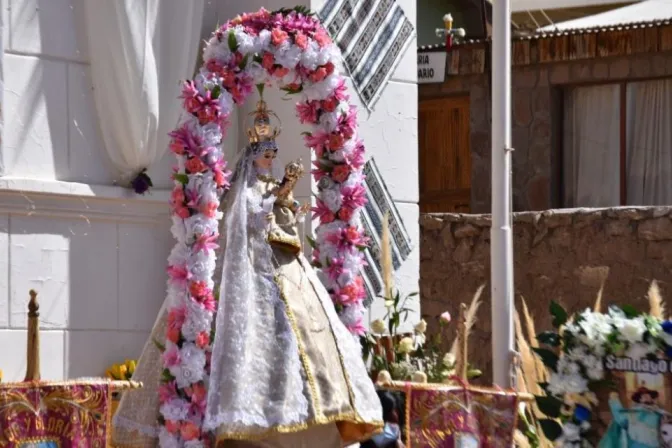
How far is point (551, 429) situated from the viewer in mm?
6465

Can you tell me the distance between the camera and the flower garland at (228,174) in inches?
301

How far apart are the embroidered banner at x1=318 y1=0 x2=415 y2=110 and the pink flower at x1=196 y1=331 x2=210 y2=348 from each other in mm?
2781

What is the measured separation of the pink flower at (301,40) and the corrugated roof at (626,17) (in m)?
6.34

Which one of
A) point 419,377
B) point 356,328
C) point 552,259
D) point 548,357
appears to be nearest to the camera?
point 548,357

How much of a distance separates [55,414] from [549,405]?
1885 mm

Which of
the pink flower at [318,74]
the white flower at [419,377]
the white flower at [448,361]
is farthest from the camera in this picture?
A: the white flower at [448,361]

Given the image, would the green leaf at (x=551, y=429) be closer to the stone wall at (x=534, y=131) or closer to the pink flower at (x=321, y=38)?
the pink flower at (x=321, y=38)

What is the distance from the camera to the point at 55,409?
644 cm

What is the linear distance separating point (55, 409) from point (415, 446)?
1.40 metres

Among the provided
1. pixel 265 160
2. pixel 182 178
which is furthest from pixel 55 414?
pixel 265 160

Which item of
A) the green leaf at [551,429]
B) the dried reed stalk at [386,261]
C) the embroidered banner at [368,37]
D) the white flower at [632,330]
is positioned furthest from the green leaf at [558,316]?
the embroidered banner at [368,37]

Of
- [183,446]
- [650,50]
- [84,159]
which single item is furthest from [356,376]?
[650,50]

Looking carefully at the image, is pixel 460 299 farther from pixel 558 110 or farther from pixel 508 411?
pixel 508 411

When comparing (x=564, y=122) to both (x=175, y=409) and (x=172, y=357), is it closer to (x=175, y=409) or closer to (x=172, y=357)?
(x=172, y=357)
